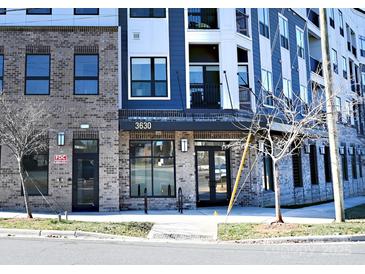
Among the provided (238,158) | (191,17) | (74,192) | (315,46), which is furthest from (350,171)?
(74,192)

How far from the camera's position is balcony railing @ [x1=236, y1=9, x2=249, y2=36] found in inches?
697

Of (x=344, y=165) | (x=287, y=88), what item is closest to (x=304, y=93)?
(x=287, y=88)

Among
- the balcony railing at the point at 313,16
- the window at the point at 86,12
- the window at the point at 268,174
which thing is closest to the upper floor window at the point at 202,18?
the window at the point at 86,12

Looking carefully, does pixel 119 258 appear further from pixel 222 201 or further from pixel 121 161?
pixel 222 201

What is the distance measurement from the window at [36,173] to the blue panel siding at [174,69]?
3.80m

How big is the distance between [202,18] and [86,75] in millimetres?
5624

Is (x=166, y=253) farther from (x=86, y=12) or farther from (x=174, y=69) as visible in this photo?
(x=86, y=12)

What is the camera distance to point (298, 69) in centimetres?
2189

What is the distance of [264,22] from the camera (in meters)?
19.3

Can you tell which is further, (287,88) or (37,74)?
(287,88)

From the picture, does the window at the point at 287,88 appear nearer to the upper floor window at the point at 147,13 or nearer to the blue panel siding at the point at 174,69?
the blue panel siding at the point at 174,69

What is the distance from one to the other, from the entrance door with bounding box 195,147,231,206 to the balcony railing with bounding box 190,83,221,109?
6.22 ft

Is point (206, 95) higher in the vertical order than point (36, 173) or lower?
higher

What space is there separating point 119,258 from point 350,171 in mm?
23018
